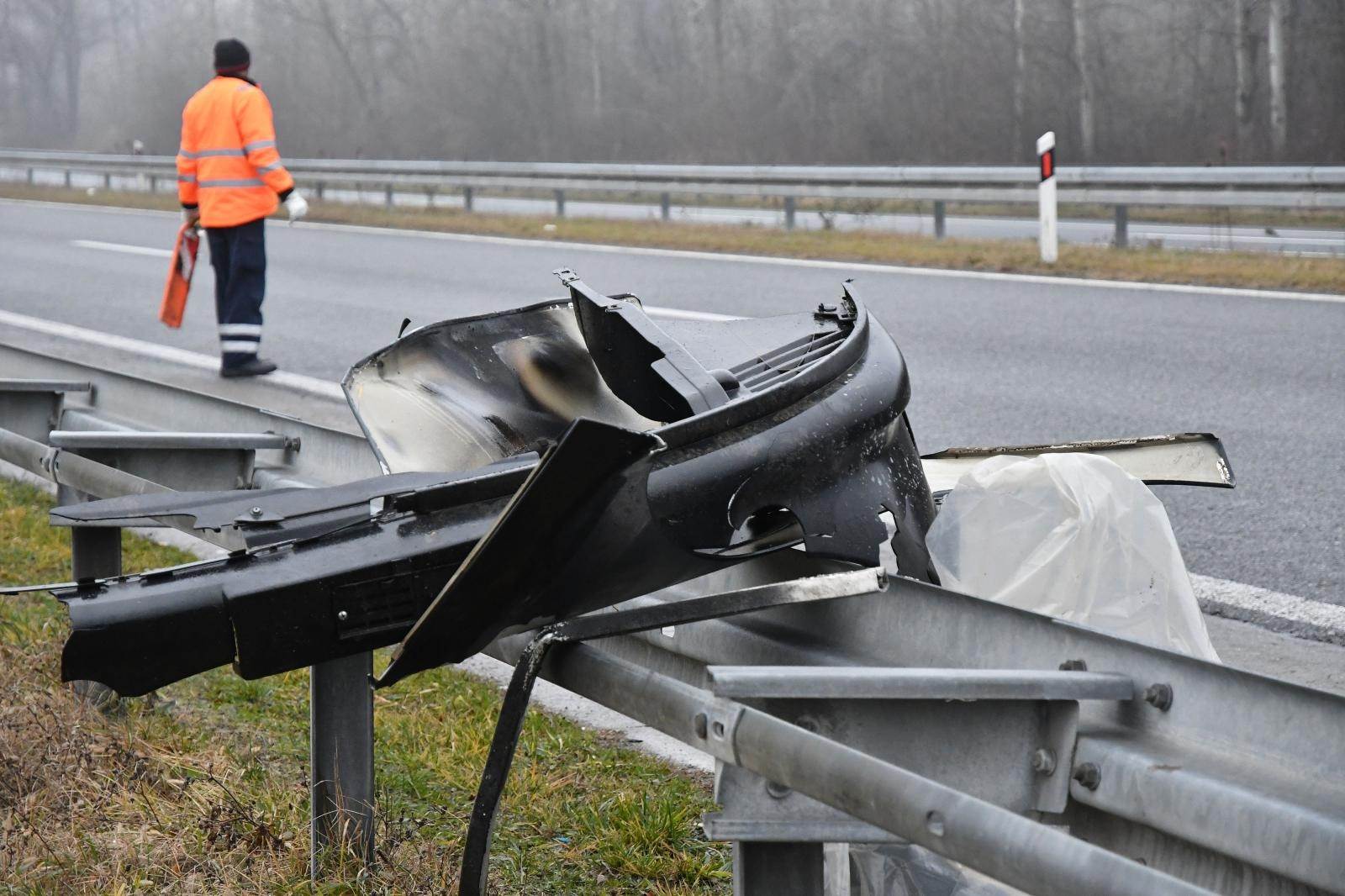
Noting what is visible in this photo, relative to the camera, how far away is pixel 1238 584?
4.11 m

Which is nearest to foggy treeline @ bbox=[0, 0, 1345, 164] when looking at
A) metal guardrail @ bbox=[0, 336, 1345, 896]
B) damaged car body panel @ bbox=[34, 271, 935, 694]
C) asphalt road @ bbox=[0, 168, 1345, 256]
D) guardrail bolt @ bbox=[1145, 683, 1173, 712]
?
asphalt road @ bbox=[0, 168, 1345, 256]

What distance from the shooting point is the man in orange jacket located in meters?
8.00

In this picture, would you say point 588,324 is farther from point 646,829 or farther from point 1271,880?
point 1271,880

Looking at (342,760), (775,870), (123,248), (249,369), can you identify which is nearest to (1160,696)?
(775,870)

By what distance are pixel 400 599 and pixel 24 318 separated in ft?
31.6

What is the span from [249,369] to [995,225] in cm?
1390

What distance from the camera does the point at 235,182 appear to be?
26.4 feet

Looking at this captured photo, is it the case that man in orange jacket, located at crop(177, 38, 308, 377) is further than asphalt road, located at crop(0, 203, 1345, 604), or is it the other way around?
man in orange jacket, located at crop(177, 38, 308, 377)

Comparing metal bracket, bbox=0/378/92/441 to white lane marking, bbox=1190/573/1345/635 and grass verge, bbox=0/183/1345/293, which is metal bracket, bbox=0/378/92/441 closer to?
white lane marking, bbox=1190/573/1345/635

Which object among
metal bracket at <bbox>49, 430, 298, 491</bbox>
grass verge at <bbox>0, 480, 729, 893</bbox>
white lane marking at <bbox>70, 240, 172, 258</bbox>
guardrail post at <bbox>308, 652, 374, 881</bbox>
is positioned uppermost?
white lane marking at <bbox>70, 240, 172, 258</bbox>

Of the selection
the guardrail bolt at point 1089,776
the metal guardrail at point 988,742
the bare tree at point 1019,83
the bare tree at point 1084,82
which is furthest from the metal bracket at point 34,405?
the bare tree at point 1019,83

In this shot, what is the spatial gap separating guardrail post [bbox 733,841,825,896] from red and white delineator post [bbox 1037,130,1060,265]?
10089mm

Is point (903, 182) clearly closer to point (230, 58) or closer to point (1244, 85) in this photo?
point (230, 58)

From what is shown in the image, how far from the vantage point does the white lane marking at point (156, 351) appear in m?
7.49
